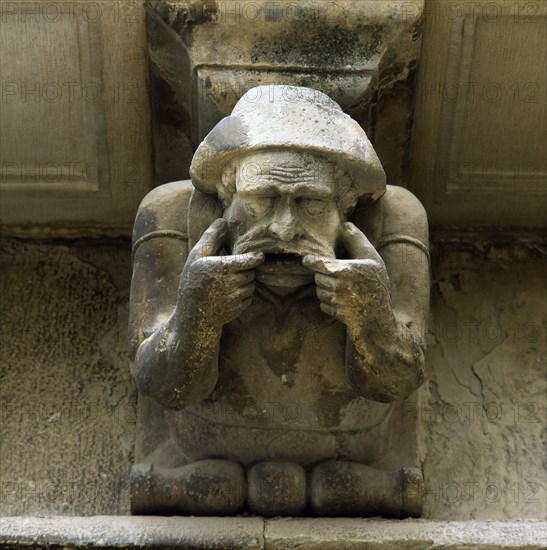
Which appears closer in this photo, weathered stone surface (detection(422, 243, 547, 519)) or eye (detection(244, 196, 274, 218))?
eye (detection(244, 196, 274, 218))

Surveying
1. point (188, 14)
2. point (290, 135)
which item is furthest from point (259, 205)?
point (188, 14)

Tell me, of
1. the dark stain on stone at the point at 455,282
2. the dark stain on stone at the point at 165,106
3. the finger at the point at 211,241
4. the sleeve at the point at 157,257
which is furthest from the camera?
the dark stain on stone at the point at 455,282

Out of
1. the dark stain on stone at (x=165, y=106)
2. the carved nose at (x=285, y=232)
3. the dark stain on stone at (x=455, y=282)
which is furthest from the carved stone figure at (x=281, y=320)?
the dark stain on stone at (x=455, y=282)

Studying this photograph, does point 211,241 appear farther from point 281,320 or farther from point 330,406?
point 330,406

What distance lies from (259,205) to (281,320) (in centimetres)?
34

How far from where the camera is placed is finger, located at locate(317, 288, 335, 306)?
3.03 meters

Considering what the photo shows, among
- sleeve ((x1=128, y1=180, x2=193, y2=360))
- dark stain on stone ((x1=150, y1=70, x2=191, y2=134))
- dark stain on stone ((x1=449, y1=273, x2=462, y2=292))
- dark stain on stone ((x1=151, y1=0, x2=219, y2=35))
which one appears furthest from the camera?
dark stain on stone ((x1=449, y1=273, x2=462, y2=292))

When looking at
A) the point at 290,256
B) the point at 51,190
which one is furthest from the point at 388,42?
the point at 51,190

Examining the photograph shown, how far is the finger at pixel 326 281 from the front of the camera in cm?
302

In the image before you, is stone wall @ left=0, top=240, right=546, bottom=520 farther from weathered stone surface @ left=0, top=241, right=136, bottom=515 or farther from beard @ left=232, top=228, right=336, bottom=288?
beard @ left=232, top=228, right=336, bottom=288

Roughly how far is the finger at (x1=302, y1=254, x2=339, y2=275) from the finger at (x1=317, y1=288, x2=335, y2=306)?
0.04 m

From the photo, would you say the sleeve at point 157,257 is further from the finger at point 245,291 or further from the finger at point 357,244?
the finger at point 357,244

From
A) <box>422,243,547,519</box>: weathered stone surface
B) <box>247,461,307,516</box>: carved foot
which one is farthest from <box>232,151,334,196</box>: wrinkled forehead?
<box>422,243,547,519</box>: weathered stone surface

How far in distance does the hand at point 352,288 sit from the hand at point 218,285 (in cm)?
14
